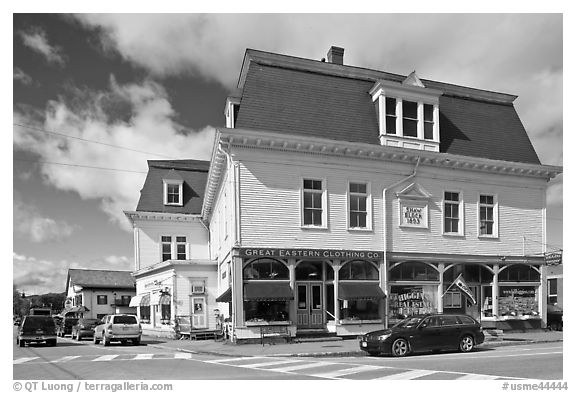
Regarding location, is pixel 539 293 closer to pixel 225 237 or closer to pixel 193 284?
pixel 225 237

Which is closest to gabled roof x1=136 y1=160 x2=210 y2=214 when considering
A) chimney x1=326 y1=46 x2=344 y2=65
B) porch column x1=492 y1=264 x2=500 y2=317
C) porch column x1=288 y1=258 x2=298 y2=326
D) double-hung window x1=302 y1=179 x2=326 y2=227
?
chimney x1=326 y1=46 x2=344 y2=65

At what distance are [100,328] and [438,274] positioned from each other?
16979 millimetres

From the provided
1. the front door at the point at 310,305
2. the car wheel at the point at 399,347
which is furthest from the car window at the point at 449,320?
the front door at the point at 310,305

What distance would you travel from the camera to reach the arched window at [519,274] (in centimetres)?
2612

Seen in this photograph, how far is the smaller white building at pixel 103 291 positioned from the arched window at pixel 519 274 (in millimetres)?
42239

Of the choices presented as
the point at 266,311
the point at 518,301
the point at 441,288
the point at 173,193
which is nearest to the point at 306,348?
the point at 266,311

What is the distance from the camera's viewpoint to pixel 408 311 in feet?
78.2

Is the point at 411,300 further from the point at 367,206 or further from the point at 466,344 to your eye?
the point at 466,344

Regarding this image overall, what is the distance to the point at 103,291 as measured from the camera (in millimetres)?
61281

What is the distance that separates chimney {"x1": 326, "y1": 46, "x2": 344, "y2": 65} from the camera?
88.7 feet

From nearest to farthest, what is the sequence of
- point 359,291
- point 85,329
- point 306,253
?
point 306,253
point 359,291
point 85,329

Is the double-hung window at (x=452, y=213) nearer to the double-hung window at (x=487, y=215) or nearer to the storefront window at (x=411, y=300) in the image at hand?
the double-hung window at (x=487, y=215)

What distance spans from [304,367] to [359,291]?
8.73m

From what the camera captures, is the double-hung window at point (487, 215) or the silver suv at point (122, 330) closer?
the silver suv at point (122, 330)
